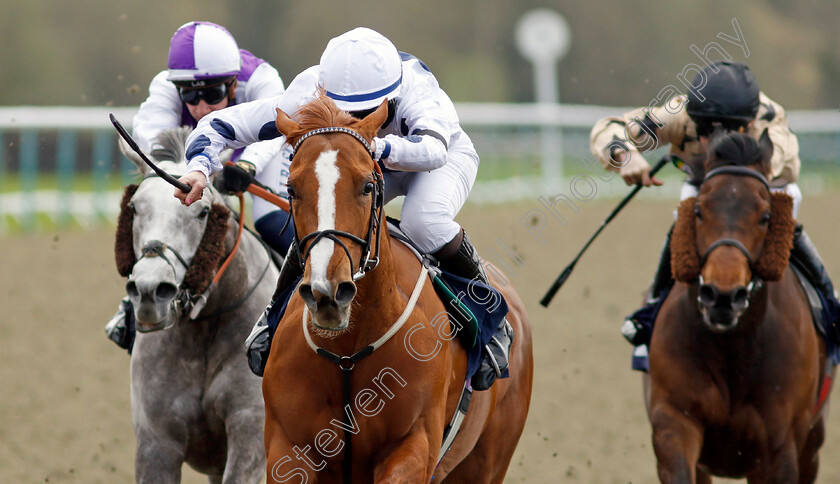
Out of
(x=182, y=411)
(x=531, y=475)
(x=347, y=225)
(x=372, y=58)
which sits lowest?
(x=531, y=475)

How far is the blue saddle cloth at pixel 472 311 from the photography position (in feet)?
12.3

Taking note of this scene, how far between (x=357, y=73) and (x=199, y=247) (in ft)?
3.77

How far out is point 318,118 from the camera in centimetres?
312

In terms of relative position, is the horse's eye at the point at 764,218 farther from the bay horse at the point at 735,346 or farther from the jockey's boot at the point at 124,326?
the jockey's boot at the point at 124,326

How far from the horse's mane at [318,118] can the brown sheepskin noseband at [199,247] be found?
3.91 feet

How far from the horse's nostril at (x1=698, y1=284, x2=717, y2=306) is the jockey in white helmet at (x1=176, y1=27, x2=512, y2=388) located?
2.44 ft

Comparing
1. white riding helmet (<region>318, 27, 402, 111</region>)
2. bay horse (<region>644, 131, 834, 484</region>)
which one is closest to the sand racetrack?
bay horse (<region>644, 131, 834, 484</region>)

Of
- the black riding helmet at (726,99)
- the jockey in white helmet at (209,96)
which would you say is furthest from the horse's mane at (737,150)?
the jockey in white helmet at (209,96)

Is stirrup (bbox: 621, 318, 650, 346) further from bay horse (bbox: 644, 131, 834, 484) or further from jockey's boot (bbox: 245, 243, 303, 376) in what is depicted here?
jockey's boot (bbox: 245, 243, 303, 376)

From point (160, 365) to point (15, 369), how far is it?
13.6 feet

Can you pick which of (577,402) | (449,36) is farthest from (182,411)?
(449,36)

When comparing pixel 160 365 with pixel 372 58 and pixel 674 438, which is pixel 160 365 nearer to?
pixel 372 58

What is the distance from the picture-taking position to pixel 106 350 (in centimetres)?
869

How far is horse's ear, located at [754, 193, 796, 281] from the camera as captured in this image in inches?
168
